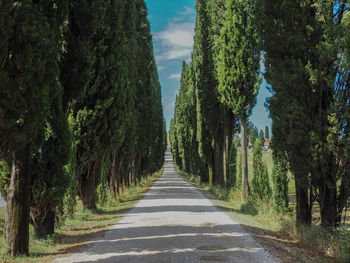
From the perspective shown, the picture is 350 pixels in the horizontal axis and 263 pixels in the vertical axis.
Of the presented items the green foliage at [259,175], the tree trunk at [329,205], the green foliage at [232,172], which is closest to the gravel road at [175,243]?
the tree trunk at [329,205]

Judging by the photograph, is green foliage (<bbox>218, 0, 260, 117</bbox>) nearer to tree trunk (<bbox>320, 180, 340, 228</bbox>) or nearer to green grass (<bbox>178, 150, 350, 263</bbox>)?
green grass (<bbox>178, 150, 350, 263</bbox>)

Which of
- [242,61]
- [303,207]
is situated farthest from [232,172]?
[303,207]

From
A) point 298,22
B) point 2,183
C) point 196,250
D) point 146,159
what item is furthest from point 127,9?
point 146,159

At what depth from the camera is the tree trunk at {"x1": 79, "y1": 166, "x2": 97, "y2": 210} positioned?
1198 centimetres

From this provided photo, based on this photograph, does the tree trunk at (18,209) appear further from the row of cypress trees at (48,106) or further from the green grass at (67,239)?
the green grass at (67,239)

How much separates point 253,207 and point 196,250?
21.0 ft

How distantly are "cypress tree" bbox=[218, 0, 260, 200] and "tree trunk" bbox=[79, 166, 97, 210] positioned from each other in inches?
259

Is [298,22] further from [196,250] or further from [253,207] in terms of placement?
[253,207]

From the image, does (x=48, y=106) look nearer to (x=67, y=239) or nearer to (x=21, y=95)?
(x=21, y=95)

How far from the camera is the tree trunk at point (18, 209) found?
573 centimetres

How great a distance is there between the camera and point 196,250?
19.8 ft

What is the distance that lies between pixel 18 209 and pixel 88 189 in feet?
20.7

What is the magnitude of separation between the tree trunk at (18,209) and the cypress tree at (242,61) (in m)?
10.1

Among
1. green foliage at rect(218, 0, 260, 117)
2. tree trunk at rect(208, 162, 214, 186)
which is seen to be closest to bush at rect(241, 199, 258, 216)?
green foliage at rect(218, 0, 260, 117)
